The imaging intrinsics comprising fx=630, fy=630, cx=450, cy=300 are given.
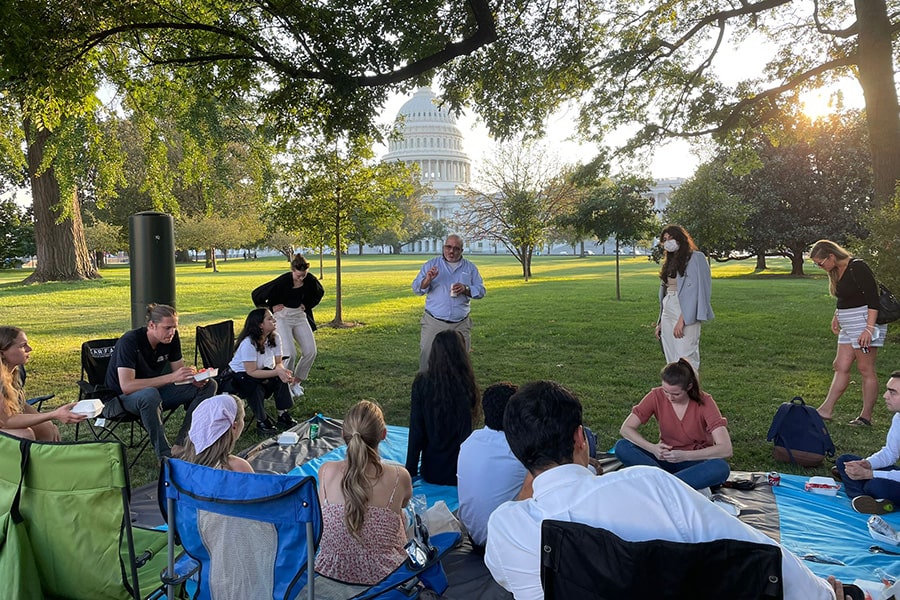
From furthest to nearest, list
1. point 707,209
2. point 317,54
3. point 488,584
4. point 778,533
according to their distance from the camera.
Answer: point 707,209 → point 317,54 → point 778,533 → point 488,584

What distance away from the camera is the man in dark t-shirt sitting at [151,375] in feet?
17.9

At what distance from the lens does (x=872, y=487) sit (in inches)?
172

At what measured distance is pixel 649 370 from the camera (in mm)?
9469

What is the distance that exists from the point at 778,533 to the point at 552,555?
9.79 feet

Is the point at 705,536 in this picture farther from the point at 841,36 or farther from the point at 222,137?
the point at 841,36

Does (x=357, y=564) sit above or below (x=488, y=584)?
above

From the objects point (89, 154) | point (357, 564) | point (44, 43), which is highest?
point (44, 43)

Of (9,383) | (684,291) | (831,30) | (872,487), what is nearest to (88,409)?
(9,383)

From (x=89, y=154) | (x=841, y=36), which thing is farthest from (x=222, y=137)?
(x=841, y=36)

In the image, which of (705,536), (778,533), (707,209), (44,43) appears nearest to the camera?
(705,536)

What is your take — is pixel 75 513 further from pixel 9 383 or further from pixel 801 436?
pixel 801 436

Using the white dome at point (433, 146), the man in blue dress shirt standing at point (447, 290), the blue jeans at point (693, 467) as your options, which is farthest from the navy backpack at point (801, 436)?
the white dome at point (433, 146)

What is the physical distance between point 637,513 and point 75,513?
229 centimetres

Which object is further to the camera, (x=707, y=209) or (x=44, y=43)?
(x=707, y=209)
